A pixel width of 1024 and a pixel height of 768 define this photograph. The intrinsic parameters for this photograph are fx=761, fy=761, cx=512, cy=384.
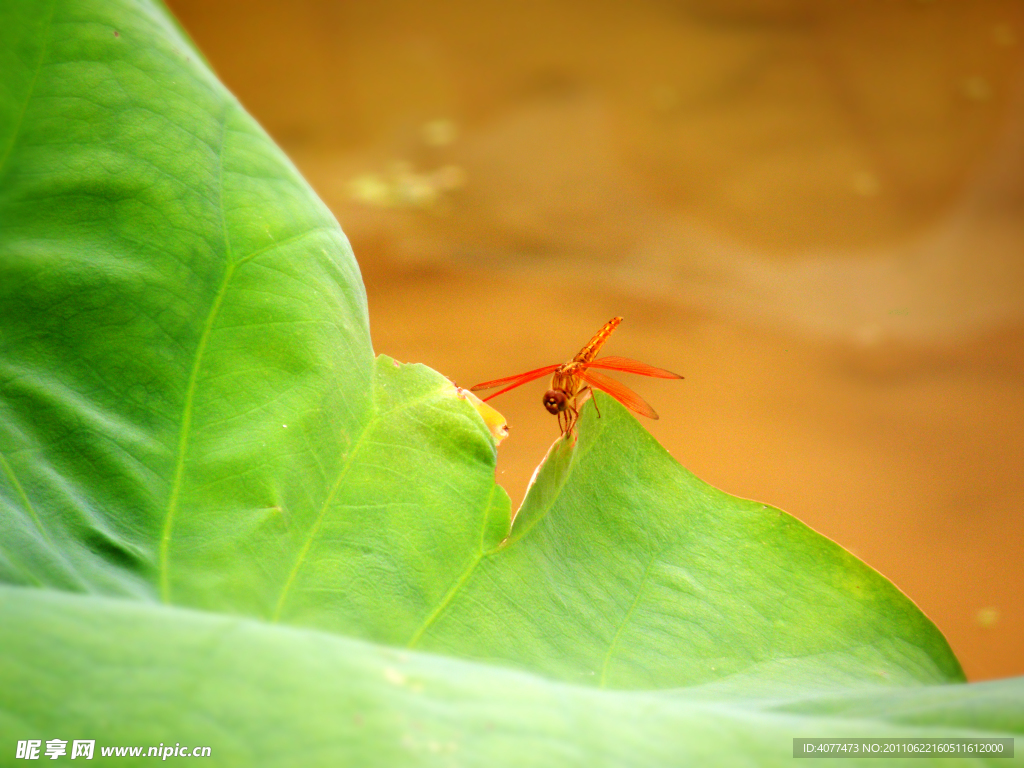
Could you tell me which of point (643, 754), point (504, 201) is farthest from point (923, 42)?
point (643, 754)

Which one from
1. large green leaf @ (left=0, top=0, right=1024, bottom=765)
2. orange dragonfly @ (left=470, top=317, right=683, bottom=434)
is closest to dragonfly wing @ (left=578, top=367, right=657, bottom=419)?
orange dragonfly @ (left=470, top=317, right=683, bottom=434)

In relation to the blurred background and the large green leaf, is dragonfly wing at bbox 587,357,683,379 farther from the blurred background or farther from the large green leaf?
the blurred background

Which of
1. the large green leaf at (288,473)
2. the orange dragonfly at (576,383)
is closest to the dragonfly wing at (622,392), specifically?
the orange dragonfly at (576,383)

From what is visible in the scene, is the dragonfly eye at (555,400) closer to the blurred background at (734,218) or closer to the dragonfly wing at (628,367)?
the dragonfly wing at (628,367)

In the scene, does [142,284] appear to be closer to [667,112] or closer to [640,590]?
[640,590]

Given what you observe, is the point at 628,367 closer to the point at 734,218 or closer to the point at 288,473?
the point at 288,473

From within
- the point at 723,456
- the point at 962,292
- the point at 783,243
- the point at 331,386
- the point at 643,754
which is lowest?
the point at 643,754
